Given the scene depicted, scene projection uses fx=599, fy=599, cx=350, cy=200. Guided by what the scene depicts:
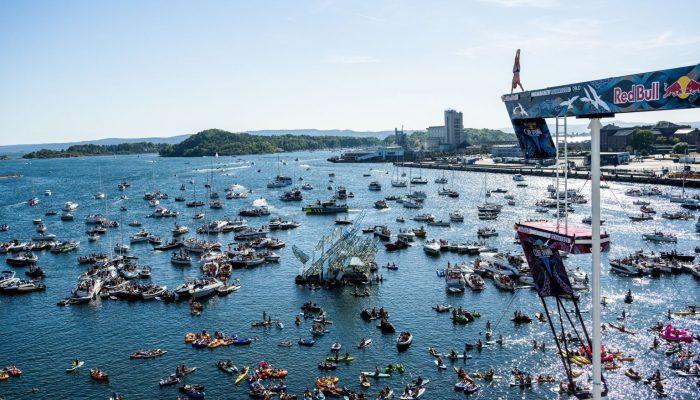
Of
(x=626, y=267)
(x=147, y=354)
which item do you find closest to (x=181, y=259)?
(x=147, y=354)

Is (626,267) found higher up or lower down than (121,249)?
lower down

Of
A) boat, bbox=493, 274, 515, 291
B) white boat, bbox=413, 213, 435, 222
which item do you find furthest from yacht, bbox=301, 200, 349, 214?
boat, bbox=493, 274, 515, 291

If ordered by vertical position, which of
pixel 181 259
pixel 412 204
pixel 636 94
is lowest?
pixel 181 259

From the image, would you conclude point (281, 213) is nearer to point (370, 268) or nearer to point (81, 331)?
point (370, 268)

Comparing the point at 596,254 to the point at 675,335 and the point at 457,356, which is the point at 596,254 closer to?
the point at 457,356

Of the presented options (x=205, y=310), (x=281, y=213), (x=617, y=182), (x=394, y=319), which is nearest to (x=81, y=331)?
(x=205, y=310)

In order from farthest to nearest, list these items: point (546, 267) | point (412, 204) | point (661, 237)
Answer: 1. point (412, 204)
2. point (661, 237)
3. point (546, 267)

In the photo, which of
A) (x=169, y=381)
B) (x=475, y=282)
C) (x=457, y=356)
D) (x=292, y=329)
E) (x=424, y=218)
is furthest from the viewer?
(x=424, y=218)
